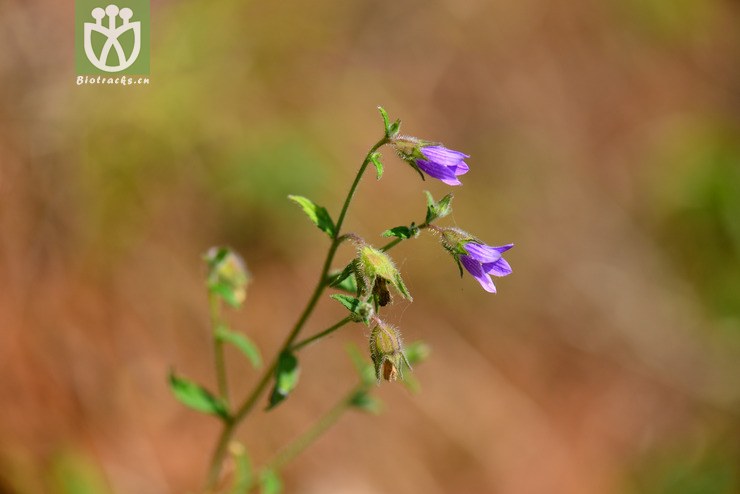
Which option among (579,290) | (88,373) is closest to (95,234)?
(88,373)

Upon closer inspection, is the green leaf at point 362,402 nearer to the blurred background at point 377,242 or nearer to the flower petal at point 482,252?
the flower petal at point 482,252

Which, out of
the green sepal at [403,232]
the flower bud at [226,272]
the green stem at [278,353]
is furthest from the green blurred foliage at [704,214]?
the green sepal at [403,232]

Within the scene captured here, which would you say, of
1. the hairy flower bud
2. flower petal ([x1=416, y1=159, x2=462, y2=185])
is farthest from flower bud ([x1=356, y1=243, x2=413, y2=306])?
flower petal ([x1=416, y1=159, x2=462, y2=185])

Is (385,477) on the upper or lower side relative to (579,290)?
lower

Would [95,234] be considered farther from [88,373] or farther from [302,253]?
[302,253]

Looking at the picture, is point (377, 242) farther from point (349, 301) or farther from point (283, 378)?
point (349, 301)

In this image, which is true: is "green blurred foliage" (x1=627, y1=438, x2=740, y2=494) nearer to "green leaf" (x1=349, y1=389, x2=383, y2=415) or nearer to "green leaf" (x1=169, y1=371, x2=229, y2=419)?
"green leaf" (x1=349, y1=389, x2=383, y2=415)

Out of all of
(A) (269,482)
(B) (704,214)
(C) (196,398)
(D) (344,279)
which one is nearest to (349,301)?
(D) (344,279)
